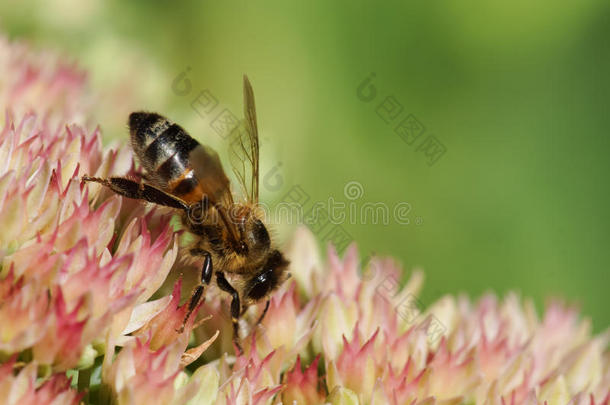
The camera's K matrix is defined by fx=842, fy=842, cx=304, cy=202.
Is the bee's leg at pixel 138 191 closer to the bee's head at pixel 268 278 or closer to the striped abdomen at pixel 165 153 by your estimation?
the striped abdomen at pixel 165 153

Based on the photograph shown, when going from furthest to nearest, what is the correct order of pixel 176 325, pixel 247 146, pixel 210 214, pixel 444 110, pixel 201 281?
1. pixel 444 110
2. pixel 247 146
3. pixel 210 214
4. pixel 201 281
5. pixel 176 325

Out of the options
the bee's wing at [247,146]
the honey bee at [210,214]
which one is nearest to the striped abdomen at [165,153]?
the honey bee at [210,214]

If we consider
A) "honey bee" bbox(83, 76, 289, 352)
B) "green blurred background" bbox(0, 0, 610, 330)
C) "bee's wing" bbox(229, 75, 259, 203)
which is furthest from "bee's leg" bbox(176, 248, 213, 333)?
"green blurred background" bbox(0, 0, 610, 330)

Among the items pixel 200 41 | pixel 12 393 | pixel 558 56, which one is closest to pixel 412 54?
pixel 558 56

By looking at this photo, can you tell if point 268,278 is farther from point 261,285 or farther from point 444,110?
point 444,110

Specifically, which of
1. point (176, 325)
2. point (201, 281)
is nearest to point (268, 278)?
point (201, 281)

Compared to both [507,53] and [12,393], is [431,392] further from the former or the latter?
[507,53]
